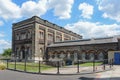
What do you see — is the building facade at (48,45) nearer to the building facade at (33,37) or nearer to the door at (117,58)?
the building facade at (33,37)

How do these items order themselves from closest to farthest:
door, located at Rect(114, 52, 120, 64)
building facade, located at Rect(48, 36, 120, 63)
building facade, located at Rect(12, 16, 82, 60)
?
door, located at Rect(114, 52, 120, 64) < building facade, located at Rect(48, 36, 120, 63) < building facade, located at Rect(12, 16, 82, 60)

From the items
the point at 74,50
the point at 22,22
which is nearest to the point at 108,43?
the point at 74,50

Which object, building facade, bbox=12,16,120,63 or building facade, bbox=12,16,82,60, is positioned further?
building facade, bbox=12,16,82,60

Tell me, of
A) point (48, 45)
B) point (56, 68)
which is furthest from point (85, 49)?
point (56, 68)

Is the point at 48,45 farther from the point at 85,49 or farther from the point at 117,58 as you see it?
the point at 117,58

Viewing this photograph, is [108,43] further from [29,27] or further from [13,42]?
[13,42]

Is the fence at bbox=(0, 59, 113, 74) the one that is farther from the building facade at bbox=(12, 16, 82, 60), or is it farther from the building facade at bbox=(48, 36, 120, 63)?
the building facade at bbox=(12, 16, 82, 60)

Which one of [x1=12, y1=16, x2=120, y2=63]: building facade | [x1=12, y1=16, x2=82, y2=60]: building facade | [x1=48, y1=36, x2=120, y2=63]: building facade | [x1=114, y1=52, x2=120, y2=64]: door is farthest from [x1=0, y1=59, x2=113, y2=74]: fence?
[x1=12, y1=16, x2=82, y2=60]: building facade

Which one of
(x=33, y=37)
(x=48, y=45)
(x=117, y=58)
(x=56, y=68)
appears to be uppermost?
(x=33, y=37)

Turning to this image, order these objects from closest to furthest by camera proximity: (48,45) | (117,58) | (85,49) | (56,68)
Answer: (56,68) < (117,58) < (85,49) < (48,45)

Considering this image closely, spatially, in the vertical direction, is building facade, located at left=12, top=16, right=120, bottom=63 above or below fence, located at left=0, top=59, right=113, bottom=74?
above

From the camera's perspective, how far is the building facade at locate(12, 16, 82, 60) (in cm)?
4637

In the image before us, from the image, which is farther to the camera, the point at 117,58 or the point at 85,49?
the point at 85,49

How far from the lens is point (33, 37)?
1818 inches
